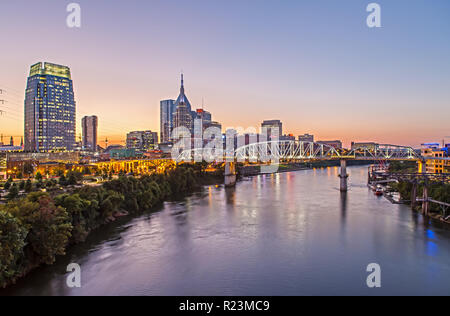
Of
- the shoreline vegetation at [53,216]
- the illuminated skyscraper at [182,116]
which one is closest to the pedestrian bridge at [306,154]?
the shoreline vegetation at [53,216]

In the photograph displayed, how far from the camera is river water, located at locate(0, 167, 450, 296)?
29.6ft

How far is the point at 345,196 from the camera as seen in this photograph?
1045 inches

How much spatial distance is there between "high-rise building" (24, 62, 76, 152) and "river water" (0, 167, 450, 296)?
221ft

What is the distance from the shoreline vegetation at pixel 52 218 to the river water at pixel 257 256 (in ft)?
1.58

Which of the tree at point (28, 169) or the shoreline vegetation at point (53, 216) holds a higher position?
the tree at point (28, 169)

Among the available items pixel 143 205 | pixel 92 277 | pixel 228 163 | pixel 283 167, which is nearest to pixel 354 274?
pixel 92 277

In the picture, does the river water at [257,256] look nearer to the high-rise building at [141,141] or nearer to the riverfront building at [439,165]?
the riverfront building at [439,165]

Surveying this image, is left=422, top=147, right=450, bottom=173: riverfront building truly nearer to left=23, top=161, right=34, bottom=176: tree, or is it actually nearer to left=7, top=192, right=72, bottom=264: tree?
left=7, top=192, right=72, bottom=264: tree

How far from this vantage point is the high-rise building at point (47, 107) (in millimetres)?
71938

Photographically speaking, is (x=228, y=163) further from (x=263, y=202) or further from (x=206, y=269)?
(x=206, y=269)

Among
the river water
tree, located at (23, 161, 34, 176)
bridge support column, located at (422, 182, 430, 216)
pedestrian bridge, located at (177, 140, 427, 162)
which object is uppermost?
pedestrian bridge, located at (177, 140, 427, 162)

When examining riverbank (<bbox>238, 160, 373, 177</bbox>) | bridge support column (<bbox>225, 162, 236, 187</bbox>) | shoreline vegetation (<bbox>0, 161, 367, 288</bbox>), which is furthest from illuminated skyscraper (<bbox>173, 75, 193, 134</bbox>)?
shoreline vegetation (<bbox>0, 161, 367, 288</bbox>)
